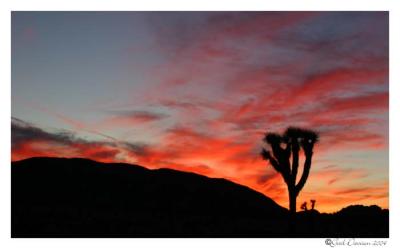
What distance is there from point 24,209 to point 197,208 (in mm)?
10253

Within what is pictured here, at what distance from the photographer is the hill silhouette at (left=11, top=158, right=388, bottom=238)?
54.7ft

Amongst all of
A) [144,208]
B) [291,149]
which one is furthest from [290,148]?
[144,208]

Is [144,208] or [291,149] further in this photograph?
[144,208]

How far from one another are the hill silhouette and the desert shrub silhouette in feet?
5.84

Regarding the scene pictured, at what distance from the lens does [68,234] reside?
590 inches

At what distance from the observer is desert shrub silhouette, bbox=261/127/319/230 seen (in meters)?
18.6

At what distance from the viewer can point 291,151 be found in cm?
1878

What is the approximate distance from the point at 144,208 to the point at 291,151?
952 cm

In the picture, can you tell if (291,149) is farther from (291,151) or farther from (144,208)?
(144,208)

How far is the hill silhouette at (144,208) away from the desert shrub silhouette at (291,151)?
1780mm

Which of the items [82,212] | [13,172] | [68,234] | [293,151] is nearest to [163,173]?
[13,172]

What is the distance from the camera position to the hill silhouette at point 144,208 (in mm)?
16672
